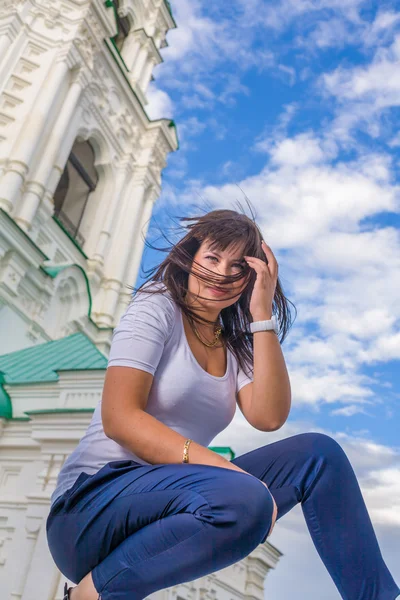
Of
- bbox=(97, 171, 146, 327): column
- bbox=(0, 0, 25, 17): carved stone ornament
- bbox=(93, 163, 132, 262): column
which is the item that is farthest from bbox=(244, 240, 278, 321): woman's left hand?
bbox=(0, 0, 25, 17): carved stone ornament

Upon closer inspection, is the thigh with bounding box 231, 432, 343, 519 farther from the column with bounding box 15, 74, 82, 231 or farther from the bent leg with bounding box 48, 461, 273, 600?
the column with bounding box 15, 74, 82, 231

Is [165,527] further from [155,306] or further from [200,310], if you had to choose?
[200,310]

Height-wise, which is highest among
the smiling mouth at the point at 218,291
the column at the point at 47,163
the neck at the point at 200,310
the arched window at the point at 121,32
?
the arched window at the point at 121,32

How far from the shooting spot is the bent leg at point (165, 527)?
1.23m

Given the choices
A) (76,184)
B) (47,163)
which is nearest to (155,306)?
(47,163)

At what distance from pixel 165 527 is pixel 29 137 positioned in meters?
10.6

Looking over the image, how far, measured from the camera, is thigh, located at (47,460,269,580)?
1.24m

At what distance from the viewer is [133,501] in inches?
51.1

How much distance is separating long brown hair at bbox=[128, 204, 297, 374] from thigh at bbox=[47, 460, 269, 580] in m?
0.59

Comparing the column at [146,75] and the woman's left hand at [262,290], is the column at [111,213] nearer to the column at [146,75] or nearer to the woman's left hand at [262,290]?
the column at [146,75]

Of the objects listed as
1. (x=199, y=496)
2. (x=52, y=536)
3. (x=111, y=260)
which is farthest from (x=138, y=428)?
(x=111, y=260)

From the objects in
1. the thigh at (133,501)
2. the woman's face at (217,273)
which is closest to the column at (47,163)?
the woman's face at (217,273)

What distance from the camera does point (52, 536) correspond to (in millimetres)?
1466

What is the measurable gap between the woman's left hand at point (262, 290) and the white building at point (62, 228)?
3.64 meters
